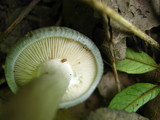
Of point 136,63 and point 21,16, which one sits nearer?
point 136,63

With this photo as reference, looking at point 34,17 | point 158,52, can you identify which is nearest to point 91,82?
point 158,52

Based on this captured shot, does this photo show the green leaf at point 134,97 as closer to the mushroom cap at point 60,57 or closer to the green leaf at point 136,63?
the green leaf at point 136,63

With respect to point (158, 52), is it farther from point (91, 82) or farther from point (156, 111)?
point (91, 82)

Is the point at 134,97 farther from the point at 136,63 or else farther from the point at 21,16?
the point at 21,16

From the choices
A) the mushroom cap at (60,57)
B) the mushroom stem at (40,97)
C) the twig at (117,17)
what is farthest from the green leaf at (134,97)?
the mushroom stem at (40,97)

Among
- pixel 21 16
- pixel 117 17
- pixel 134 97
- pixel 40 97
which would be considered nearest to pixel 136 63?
pixel 134 97

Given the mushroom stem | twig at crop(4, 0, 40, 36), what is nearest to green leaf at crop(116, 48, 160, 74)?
the mushroom stem

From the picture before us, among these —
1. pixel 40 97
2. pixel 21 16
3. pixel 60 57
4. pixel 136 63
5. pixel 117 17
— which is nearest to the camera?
pixel 40 97
